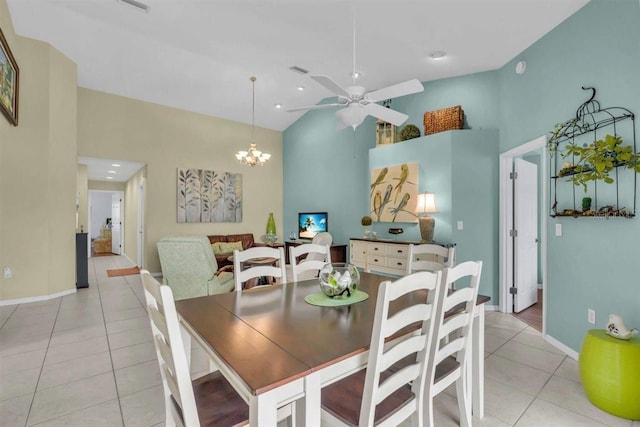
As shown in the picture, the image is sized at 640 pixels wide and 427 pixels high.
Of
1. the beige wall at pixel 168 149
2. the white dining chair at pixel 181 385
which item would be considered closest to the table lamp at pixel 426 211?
the white dining chair at pixel 181 385

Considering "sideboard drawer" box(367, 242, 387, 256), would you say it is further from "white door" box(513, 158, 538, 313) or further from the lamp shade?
"white door" box(513, 158, 538, 313)

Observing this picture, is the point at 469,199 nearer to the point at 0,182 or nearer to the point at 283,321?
the point at 283,321

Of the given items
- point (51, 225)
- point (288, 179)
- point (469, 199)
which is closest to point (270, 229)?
point (288, 179)

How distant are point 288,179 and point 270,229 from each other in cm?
144

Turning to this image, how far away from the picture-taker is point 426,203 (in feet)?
13.9

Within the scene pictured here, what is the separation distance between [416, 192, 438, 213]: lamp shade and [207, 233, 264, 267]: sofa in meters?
3.74

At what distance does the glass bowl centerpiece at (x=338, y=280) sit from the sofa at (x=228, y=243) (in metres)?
4.49

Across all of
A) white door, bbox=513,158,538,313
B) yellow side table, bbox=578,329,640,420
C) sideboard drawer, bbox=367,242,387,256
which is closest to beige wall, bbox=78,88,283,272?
sideboard drawer, bbox=367,242,387,256

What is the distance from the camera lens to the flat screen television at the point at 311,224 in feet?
21.2

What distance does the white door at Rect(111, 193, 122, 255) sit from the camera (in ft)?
32.8

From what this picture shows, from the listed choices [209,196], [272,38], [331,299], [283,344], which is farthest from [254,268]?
[209,196]

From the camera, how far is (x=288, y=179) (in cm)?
769

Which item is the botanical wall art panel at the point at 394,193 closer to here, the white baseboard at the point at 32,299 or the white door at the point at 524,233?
the white door at the point at 524,233

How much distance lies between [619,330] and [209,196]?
650cm
